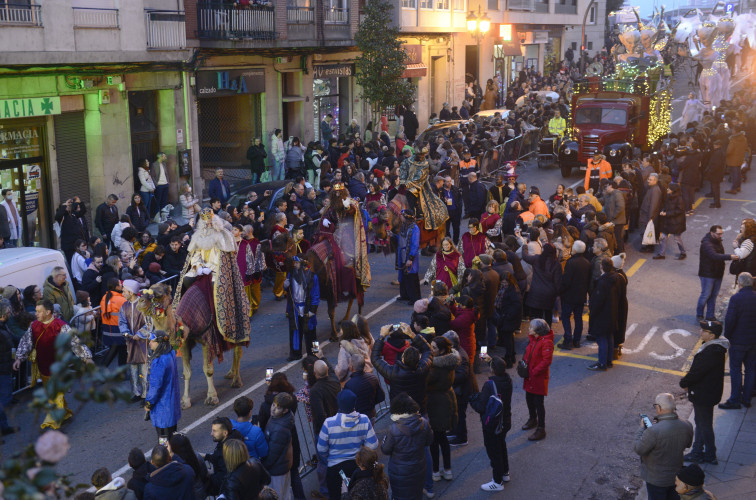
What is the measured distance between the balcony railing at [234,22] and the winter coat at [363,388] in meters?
16.3

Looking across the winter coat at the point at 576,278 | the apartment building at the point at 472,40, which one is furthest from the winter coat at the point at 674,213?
the apartment building at the point at 472,40

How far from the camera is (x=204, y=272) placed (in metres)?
10.8

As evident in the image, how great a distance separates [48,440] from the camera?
3189 millimetres

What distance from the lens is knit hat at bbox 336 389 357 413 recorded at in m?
7.93

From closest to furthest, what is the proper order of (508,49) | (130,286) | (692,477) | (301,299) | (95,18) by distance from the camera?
(692,477) → (130,286) → (301,299) → (95,18) → (508,49)

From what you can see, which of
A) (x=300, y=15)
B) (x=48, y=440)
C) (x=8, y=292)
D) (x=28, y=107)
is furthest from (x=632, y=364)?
(x=300, y=15)

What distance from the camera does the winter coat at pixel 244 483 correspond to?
6684 millimetres

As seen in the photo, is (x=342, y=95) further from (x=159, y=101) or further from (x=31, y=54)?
(x=31, y=54)

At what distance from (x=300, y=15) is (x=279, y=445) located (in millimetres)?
21399

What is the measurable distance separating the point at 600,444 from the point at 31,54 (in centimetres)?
1309

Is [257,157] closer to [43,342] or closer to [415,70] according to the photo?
[415,70]

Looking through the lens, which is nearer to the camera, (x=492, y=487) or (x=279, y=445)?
(x=279, y=445)

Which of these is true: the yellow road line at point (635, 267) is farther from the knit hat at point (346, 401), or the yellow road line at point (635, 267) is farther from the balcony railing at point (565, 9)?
the balcony railing at point (565, 9)

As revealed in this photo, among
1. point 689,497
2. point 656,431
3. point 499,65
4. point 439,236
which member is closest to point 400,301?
point 439,236
